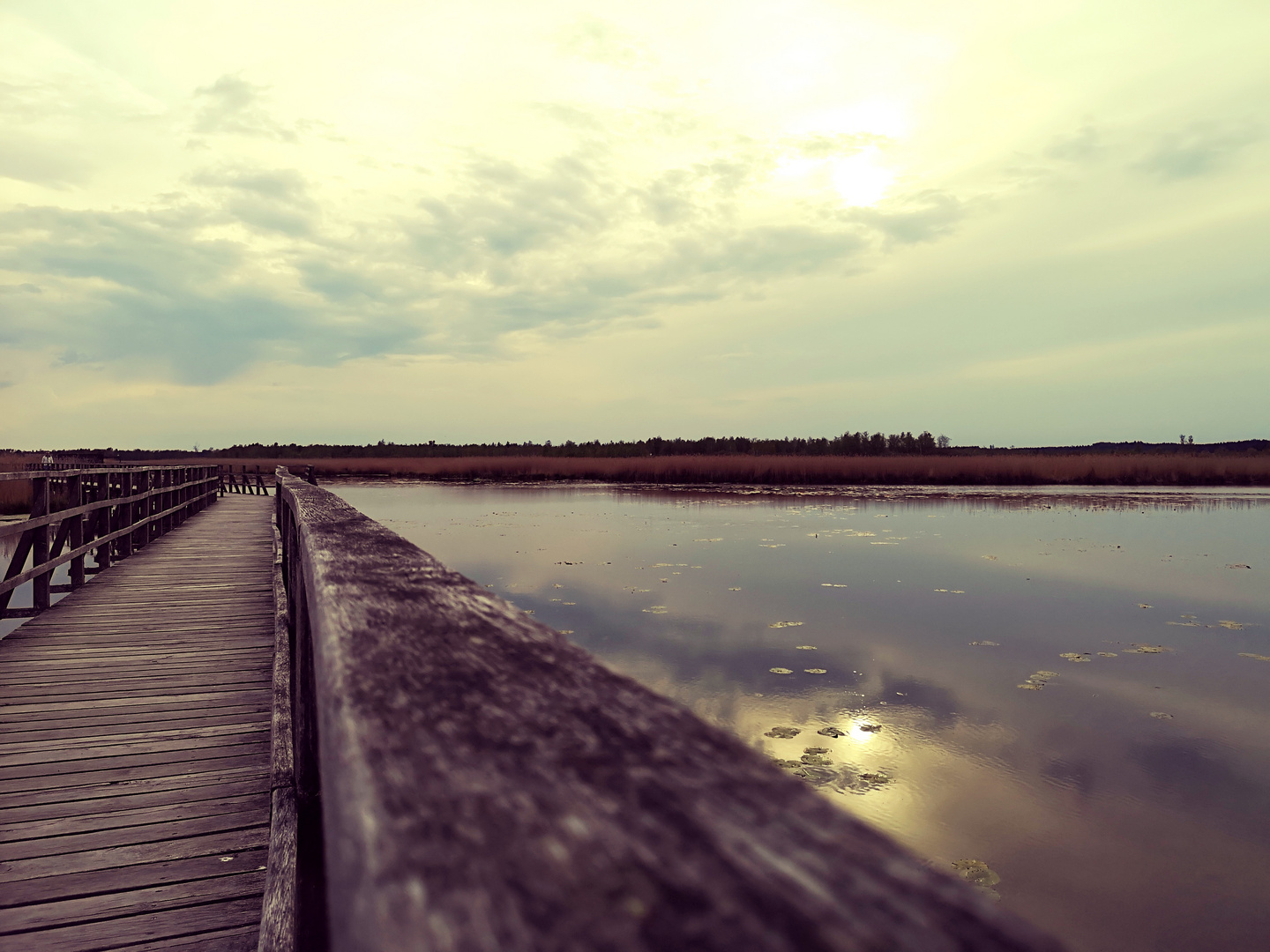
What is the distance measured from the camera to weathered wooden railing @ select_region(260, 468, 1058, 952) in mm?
404

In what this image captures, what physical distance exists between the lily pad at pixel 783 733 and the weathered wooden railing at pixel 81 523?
6.73 metres

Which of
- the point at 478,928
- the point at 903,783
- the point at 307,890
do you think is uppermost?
the point at 478,928

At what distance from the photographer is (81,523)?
8.36 meters

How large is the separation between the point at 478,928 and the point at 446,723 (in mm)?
338

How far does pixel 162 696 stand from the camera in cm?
479

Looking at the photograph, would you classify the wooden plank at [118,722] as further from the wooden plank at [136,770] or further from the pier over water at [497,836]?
the pier over water at [497,836]

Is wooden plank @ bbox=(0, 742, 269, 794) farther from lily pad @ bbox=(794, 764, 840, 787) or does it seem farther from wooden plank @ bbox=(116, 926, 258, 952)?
lily pad @ bbox=(794, 764, 840, 787)

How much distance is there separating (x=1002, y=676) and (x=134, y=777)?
27.7 ft

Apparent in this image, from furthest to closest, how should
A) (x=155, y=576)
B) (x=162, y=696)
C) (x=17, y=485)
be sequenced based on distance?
(x=17, y=485) < (x=155, y=576) < (x=162, y=696)

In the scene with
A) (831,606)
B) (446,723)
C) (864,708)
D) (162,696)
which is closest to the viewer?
(446,723)

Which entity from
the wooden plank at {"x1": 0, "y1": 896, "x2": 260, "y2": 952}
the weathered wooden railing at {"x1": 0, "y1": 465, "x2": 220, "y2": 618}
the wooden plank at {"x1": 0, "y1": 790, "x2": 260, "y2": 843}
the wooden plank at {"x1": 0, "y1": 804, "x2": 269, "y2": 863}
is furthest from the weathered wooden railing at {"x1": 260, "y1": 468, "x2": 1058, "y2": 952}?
the weathered wooden railing at {"x1": 0, "y1": 465, "x2": 220, "y2": 618}

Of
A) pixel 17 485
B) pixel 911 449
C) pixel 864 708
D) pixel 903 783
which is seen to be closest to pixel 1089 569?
pixel 864 708

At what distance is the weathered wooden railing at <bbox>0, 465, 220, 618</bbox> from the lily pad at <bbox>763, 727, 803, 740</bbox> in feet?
22.1

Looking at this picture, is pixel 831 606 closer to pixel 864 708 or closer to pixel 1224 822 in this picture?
pixel 864 708
